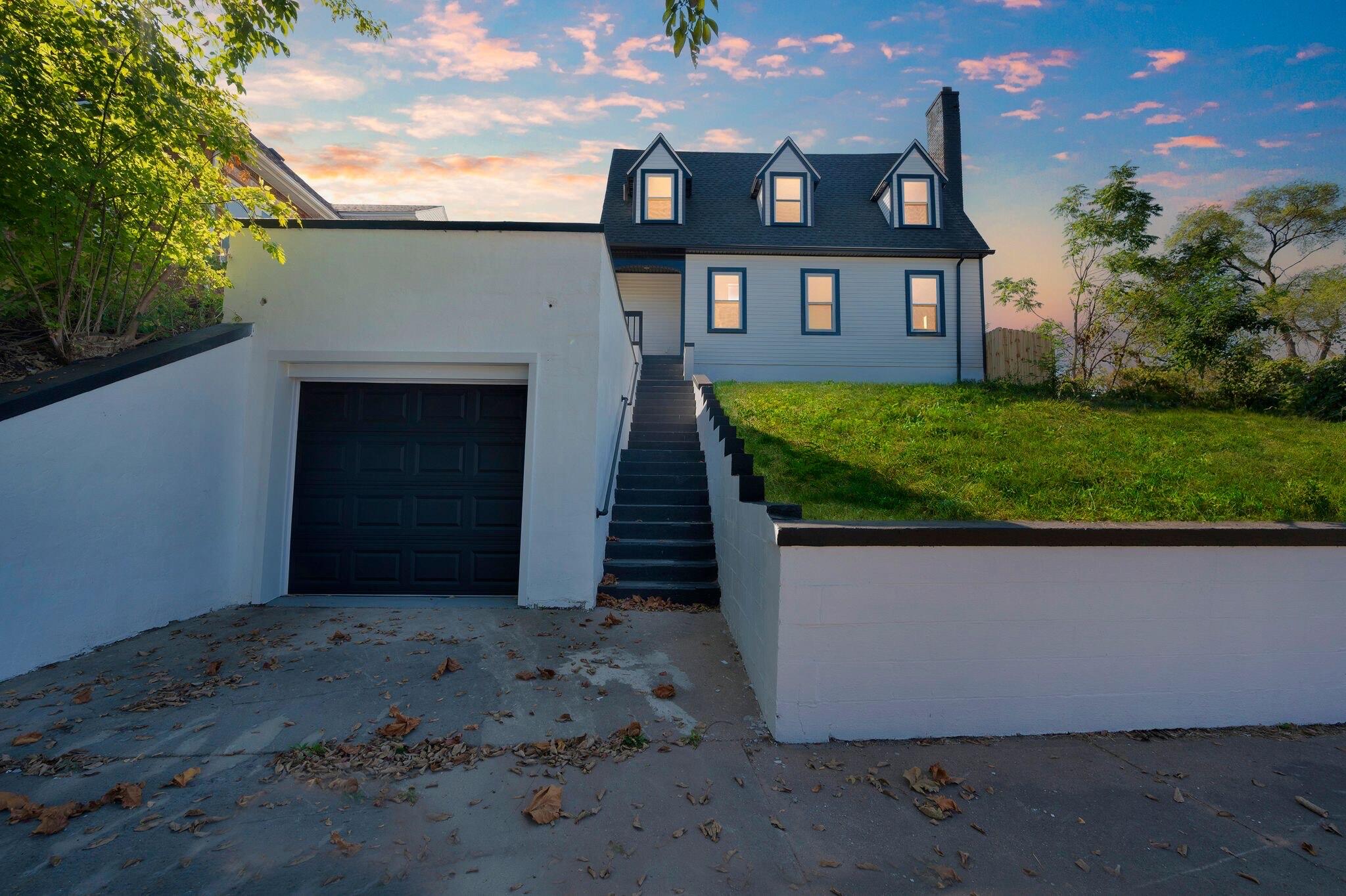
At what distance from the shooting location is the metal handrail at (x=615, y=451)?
699 centimetres

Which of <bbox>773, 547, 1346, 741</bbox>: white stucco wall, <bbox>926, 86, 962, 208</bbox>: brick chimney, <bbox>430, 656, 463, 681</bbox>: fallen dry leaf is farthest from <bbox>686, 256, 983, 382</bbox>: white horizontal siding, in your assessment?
<bbox>773, 547, 1346, 741</bbox>: white stucco wall

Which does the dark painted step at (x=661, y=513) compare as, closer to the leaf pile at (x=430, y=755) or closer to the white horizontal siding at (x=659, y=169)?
the leaf pile at (x=430, y=755)

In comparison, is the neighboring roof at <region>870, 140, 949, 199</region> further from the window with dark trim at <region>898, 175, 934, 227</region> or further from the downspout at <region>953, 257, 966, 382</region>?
the downspout at <region>953, 257, 966, 382</region>

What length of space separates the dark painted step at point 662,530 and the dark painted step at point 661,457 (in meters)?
1.35

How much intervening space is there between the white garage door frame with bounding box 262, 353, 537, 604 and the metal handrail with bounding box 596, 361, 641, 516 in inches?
35.4

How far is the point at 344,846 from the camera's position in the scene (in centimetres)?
262

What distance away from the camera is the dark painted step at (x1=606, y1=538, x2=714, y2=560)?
275 inches

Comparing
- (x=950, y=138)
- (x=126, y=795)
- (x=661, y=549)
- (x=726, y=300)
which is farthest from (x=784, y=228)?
(x=126, y=795)

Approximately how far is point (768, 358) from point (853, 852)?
1435 centimetres

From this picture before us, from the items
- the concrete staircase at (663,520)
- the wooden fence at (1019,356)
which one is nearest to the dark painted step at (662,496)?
the concrete staircase at (663,520)

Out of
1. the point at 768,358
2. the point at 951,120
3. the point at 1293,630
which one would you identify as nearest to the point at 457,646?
the point at 1293,630

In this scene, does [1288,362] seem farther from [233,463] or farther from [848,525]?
[233,463]

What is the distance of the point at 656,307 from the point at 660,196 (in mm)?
3169

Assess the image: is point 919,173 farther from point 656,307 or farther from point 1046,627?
point 1046,627
